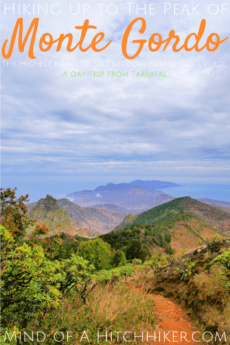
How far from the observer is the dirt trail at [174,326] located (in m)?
4.62

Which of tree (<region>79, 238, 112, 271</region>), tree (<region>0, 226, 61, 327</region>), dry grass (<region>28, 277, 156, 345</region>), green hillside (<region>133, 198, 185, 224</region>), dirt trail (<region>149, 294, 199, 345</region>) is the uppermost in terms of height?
tree (<region>0, 226, 61, 327</region>)

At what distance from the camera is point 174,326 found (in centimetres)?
519

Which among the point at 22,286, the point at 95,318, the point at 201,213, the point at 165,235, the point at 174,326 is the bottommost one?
the point at 201,213

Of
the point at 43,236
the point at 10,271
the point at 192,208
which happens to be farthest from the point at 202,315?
the point at 192,208

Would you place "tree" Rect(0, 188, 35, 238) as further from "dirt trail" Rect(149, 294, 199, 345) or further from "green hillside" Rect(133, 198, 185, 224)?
"green hillside" Rect(133, 198, 185, 224)

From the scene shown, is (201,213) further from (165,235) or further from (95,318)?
(95,318)

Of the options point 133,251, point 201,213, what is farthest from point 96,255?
point 201,213

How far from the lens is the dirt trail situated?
4.62 metres

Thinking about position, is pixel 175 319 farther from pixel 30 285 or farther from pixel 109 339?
pixel 30 285

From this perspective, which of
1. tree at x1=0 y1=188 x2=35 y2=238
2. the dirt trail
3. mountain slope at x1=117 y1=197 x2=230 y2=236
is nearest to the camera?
the dirt trail

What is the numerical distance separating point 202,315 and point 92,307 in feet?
9.73

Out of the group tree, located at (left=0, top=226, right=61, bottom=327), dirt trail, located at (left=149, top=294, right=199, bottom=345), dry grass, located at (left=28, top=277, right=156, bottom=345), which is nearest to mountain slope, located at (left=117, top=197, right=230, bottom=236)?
dirt trail, located at (left=149, top=294, right=199, bottom=345)

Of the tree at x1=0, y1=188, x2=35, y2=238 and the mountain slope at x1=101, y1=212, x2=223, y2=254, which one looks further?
the mountain slope at x1=101, y1=212, x2=223, y2=254

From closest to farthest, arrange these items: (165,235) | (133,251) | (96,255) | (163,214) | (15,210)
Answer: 1. (15,210)
2. (96,255)
3. (133,251)
4. (165,235)
5. (163,214)
